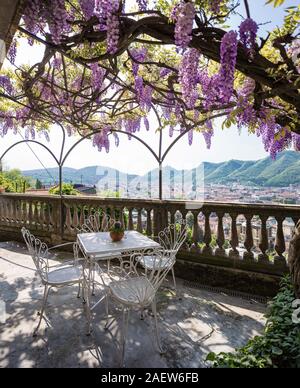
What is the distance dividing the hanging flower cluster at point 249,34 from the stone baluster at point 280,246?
174 cm

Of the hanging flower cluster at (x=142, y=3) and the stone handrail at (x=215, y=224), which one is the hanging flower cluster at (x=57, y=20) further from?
the stone handrail at (x=215, y=224)

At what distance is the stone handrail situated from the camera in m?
2.91

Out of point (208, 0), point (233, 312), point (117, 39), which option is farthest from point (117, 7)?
point (233, 312)

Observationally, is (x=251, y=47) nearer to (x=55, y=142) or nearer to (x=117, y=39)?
(x=117, y=39)

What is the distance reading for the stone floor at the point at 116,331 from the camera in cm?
184

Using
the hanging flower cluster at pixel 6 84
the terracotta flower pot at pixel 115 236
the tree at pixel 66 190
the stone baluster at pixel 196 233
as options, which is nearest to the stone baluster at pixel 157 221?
the stone baluster at pixel 196 233

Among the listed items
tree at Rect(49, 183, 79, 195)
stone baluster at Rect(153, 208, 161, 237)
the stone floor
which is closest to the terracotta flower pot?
the stone floor

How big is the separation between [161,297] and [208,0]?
8.75ft

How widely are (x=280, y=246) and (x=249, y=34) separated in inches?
82.0

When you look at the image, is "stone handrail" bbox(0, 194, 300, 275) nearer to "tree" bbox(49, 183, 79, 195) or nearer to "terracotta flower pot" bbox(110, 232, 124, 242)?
"tree" bbox(49, 183, 79, 195)

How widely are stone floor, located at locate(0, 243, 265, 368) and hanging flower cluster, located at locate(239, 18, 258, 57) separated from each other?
2.17 meters

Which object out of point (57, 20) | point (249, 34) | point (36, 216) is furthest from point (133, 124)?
point (249, 34)

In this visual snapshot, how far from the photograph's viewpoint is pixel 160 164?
4.14 m
